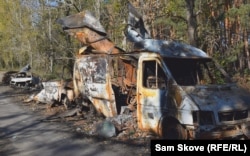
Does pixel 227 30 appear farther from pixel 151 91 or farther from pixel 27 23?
pixel 27 23

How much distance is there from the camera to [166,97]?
854 cm

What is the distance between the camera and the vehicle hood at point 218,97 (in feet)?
25.6

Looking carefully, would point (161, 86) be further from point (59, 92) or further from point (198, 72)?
point (59, 92)

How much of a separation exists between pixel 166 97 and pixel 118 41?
16.8m

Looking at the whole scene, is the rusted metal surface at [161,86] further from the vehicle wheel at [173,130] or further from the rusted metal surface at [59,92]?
the rusted metal surface at [59,92]

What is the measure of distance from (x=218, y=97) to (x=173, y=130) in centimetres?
124

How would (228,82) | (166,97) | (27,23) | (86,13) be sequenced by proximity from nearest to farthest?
(166,97)
(228,82)
(86,13)
(27,23)

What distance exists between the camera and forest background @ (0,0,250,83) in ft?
70.2

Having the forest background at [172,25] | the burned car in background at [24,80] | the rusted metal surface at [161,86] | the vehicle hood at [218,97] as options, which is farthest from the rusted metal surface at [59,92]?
the burned car in background at [24,80]

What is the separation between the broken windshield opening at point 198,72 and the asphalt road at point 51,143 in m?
2.25

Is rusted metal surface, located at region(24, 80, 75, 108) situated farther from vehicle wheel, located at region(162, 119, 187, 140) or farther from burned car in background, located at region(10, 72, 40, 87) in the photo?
burned car in background, located at region(10, 72, 40, 87)

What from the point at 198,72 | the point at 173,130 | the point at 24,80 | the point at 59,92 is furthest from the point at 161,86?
the point at 24,80

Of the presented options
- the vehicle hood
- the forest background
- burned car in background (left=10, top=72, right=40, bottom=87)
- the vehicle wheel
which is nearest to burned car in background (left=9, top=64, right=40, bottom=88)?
burned car in background (left=10, top=72, right=40, bottom=87)

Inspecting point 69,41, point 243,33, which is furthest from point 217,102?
point 69,41
